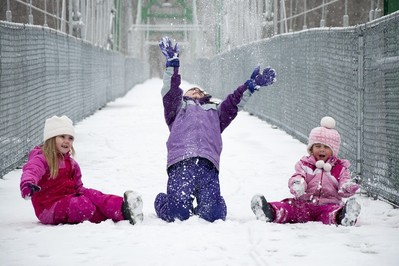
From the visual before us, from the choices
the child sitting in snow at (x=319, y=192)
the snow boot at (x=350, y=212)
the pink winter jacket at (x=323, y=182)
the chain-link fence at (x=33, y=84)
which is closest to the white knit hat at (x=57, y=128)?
the child sitting in snow at (x=319, y=192)

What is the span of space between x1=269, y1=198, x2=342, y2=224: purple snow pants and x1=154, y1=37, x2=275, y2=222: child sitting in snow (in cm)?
41

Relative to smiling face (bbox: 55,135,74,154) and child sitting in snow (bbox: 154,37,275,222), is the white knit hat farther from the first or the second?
child sitting in snow (bbox: 154,37,275,222)

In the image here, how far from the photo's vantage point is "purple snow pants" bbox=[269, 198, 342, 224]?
534 cm

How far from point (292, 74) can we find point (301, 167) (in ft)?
25.9

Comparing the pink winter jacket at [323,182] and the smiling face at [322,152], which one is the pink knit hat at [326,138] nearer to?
the smiling face at [322,152]

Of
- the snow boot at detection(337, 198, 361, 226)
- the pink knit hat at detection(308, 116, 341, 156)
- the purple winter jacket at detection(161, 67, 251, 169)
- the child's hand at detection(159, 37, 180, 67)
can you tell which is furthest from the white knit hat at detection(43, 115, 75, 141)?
the snow boot at detection(337, 198, 361, 226)

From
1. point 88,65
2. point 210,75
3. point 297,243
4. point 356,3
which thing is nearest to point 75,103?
point 88,65

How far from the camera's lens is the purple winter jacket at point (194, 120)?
582 cm

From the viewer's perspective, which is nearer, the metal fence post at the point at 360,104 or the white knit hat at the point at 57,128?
the white knit hat at the point at 57,128

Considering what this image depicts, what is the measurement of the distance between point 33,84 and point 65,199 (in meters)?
4.68

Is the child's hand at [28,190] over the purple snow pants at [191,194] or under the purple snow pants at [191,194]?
over

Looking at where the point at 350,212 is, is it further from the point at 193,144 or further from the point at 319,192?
the point at 193,144

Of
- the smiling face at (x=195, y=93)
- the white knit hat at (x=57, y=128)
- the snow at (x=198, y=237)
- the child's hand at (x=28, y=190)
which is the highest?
the smiling face at (x=195, y=93)

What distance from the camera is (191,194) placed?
5.70 meters
